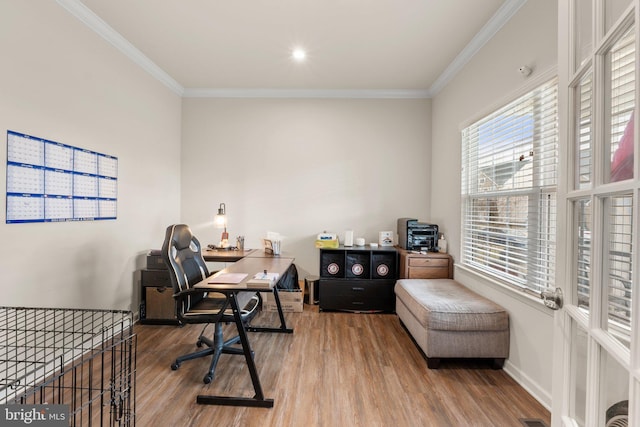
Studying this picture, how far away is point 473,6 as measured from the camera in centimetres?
234

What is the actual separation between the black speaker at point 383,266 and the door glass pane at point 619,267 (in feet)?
9.69

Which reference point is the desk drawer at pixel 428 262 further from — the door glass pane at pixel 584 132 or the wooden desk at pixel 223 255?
the door glass pane at pixel 584 132

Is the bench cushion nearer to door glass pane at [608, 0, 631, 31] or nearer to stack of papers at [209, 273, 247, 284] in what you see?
stack of papers at [209, 273, 247, 284]

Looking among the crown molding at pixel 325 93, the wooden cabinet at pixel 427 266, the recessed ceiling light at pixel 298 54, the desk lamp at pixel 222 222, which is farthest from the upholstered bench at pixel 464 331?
the crown molding at pixel 325 93

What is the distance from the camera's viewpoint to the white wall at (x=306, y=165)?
159 inches

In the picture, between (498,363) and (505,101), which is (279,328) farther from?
(505,101)

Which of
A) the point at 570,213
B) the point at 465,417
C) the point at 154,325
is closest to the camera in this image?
the point at 570,213

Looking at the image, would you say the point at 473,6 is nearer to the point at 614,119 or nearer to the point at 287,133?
the point at 614,119

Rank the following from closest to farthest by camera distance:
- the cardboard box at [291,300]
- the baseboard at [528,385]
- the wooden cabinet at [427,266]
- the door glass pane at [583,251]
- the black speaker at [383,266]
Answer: the door glass pane at [583,251], the baseboard at [528,385], the wooden cabinet at [427,266], the cardboard box at [291,300], the black speaker at [383,266]

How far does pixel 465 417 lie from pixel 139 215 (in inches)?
138

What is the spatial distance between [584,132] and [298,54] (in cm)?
281

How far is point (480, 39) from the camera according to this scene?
2695 millimetres

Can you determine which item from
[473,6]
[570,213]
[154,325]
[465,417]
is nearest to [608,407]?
[570,213]
